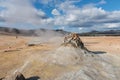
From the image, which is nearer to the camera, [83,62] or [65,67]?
[65,67]

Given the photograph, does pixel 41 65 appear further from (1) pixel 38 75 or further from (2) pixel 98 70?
(2) pixel 98 70

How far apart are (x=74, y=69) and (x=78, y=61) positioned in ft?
10.4

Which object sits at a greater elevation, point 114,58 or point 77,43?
point 77,43

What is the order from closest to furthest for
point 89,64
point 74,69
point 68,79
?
point 68,79 < point 74,69 < point 89,64

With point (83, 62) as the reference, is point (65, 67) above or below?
below

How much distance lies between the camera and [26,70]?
3378 centimetres

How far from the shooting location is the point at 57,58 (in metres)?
35.5

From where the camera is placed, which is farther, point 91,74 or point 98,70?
point 98,70

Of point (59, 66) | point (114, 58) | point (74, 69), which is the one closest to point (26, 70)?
point (59, 66)

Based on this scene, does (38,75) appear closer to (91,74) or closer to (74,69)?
(74,69)

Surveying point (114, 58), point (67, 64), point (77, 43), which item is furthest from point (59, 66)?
point (114, 58)

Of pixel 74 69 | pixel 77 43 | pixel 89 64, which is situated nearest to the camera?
pixel 74 69

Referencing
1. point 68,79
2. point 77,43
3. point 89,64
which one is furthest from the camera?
point 77,43

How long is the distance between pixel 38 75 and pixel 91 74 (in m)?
6.61
